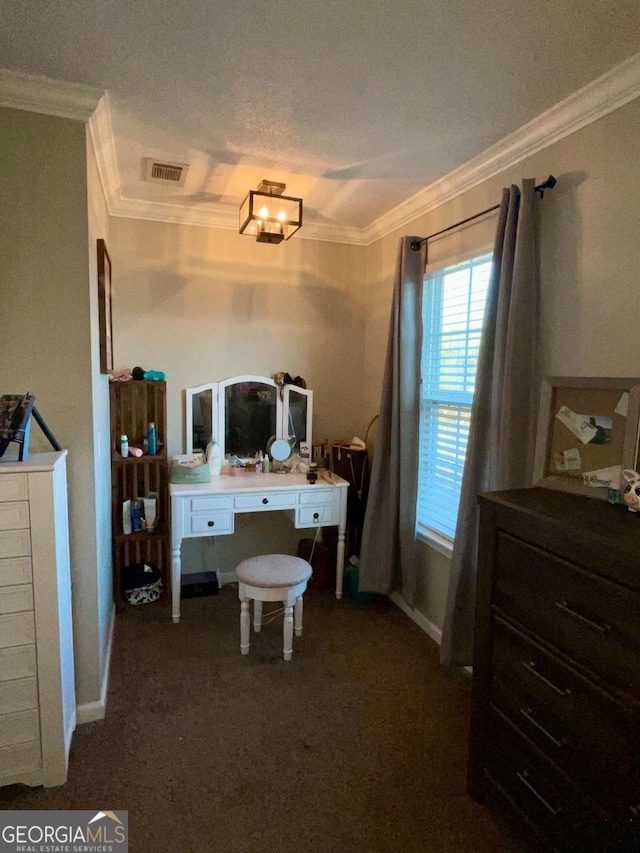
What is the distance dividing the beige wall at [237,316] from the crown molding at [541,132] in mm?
806

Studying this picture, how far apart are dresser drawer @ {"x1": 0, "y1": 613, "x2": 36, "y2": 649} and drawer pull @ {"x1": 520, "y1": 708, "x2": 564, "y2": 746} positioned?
158 centimetres

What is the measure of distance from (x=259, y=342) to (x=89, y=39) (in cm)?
191

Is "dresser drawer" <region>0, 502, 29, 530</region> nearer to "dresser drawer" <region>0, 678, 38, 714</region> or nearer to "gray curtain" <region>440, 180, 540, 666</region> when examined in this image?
"dresser drawer" <region>0, 678, 38, 714</region>

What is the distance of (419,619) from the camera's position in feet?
9.24

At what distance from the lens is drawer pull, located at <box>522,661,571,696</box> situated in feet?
4.28

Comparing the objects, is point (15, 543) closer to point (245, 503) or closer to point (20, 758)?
point (20, 758)

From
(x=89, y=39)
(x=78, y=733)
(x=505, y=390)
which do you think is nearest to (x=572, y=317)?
(x=505, y=390)

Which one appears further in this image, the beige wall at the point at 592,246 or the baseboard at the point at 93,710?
the baseboard at the point at 93,710

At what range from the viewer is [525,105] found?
5.87 ft

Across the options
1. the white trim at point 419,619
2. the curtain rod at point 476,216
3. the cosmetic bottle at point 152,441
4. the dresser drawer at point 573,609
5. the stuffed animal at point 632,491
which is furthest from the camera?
the cosmetic bottle at point 152,441

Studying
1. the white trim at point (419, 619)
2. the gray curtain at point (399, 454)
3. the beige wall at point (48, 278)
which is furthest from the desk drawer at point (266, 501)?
the beige wall at point (48, 278)

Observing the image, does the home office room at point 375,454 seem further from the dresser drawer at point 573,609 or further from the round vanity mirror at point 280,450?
the round vanity mirror at point 280,450

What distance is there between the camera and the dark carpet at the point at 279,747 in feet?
5.11

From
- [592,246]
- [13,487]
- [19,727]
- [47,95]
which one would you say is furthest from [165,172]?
[19,727]
